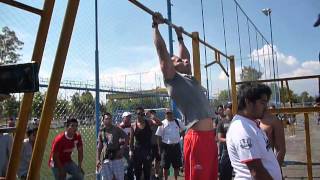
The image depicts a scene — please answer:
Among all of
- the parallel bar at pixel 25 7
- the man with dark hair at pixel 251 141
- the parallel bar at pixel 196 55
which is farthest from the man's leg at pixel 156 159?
the parallel bar at pixel 25 7

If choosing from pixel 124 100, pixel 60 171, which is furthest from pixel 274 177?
pixel 124 100

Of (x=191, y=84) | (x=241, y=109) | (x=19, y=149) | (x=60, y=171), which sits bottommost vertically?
(x=60, y=171)

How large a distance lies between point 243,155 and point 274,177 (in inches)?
11.9

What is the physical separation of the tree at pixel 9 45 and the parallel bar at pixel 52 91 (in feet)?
3.93

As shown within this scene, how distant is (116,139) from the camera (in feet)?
25.4

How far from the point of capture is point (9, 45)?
3.71 metres

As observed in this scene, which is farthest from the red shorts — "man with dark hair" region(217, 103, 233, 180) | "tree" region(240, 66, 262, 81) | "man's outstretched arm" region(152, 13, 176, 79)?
"tree" region(240, 66, 262, 81)

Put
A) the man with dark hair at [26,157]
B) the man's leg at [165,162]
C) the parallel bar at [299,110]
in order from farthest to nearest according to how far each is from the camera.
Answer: the man's leg at [165,162] < the man with dark hair at [26,157] < the parallel bar at [299,110]

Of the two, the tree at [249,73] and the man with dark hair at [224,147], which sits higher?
the tree at [249,73]

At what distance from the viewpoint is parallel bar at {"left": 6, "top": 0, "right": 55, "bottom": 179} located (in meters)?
2.13

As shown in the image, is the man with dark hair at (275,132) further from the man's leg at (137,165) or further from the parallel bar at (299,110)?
the man's leg at (137,165)

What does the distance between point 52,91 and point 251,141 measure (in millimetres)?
1287

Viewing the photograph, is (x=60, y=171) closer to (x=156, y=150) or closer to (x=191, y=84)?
(x=156, y=150)

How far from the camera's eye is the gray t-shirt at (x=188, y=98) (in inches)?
150
